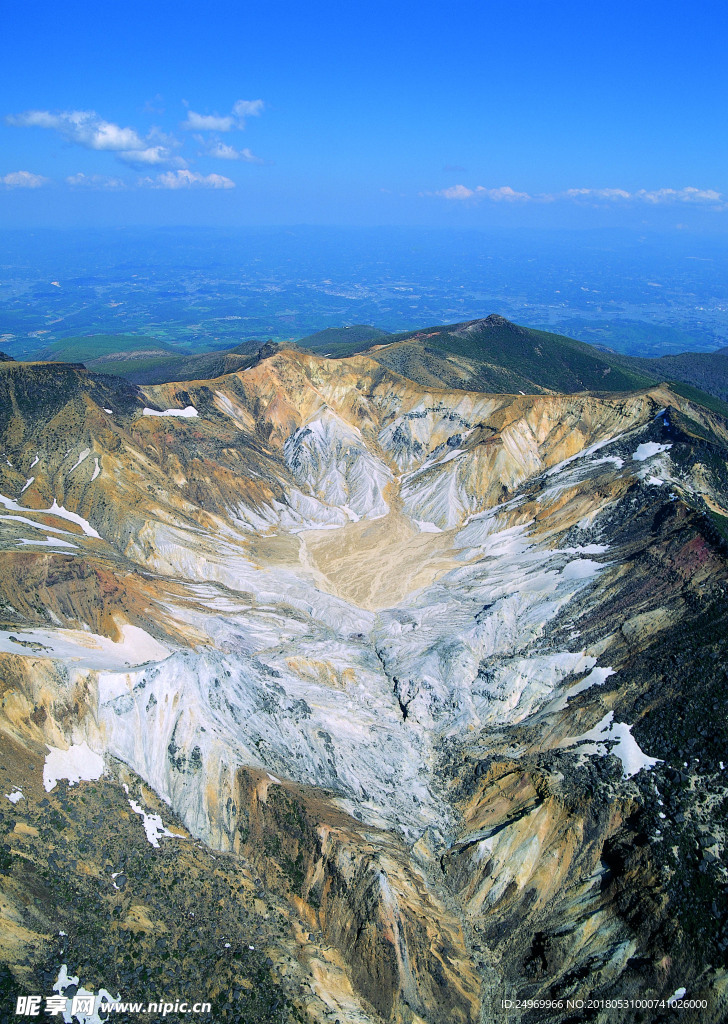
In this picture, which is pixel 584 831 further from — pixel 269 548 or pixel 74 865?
pixel 269 548

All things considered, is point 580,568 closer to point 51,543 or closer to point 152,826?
point 152,826

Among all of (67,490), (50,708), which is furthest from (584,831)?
(67,490)

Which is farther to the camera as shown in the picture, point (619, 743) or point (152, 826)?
point (619, 743)

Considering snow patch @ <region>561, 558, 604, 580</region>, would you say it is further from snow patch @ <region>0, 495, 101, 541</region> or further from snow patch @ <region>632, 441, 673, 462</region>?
snow patch @ <region>0, 495, 101, 541</region>

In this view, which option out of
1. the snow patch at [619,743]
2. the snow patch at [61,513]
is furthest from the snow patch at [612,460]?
the snow patch at [61,513]

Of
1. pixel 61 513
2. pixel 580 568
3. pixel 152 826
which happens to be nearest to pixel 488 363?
pixel 580 568

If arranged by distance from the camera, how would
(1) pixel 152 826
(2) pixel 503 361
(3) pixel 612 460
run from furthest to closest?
(2) pixel 503 361
(3) pixel 612 460
(1) pixel 152 826

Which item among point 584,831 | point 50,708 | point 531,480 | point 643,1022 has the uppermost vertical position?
point 531,480
